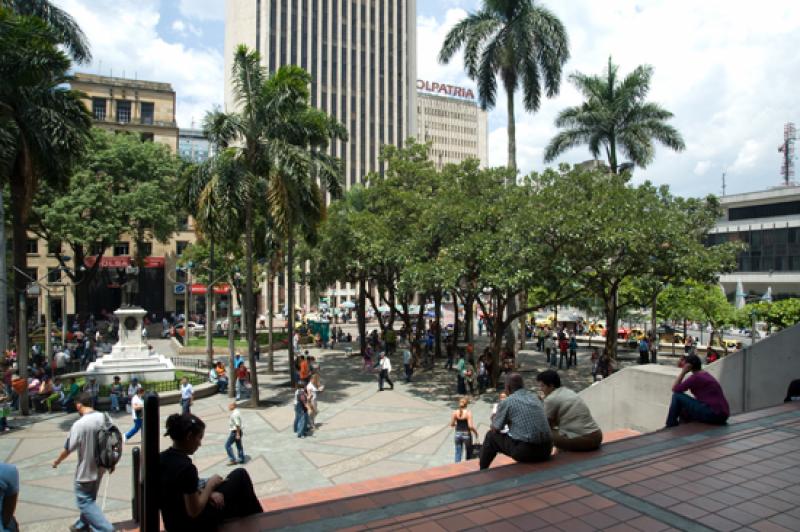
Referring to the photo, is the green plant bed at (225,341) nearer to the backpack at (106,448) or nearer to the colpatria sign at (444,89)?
the backpack at (106,448)

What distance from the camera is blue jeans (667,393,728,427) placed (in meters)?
7.11

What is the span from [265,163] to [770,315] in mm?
24644

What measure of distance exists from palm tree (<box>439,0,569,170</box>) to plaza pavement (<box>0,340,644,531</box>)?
38.9 feet

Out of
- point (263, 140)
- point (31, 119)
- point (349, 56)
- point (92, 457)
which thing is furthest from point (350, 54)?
point (92, 457)

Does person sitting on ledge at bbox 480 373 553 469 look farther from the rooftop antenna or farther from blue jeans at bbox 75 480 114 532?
the rooftop antenna

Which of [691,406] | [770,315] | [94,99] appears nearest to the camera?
[691,406]

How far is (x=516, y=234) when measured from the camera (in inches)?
612

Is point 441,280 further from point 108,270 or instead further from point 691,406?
point 108,270

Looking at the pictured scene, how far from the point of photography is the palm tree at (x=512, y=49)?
77.8 ft

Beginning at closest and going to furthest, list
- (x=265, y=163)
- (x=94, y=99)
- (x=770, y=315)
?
(x=265, y=163)
(x=770, y=315)
(x=94, y=99)

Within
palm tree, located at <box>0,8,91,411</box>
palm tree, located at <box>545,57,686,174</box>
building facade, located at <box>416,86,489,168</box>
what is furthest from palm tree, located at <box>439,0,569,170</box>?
building facade, located at <box>416,86,489,168</box>

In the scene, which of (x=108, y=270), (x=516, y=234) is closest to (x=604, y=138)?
(x=516, y=234)

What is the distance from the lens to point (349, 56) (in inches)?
3142

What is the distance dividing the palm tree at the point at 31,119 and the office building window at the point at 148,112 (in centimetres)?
3520
